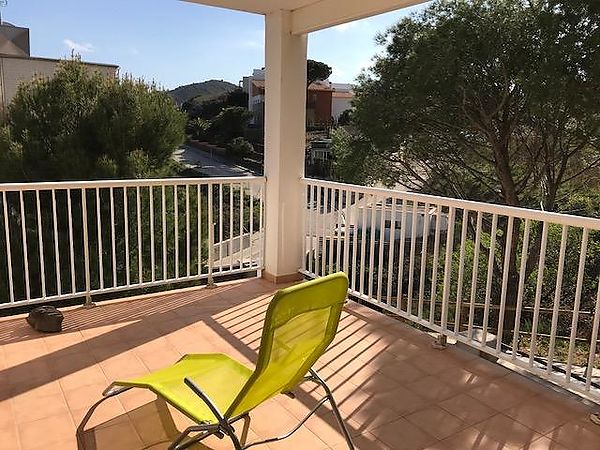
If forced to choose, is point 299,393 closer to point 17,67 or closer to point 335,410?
point 335,410

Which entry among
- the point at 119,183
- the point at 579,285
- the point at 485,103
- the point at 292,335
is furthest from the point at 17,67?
the point at 579,285

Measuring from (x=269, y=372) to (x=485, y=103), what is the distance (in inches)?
382

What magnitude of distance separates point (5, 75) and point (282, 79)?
967 centimetres

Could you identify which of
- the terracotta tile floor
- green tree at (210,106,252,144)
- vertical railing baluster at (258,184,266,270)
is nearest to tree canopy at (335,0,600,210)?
vertical railing baluster at (258,184,266,270)

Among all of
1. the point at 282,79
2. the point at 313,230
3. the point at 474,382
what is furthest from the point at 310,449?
the point at 282,79

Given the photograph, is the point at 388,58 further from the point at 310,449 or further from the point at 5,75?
the point at 310,449

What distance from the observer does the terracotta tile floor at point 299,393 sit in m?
2.36

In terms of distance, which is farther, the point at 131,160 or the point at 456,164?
the point at 456,164

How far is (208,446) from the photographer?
2266mm

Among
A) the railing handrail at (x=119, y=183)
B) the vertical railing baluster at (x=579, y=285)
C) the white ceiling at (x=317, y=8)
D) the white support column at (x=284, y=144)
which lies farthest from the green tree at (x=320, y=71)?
the vertical railing baluster at (x=579, y=285)

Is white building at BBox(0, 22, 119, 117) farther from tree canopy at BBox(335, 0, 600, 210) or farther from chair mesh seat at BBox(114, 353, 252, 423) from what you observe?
chair mesh seat at BBox(114, 353, 252, 423)

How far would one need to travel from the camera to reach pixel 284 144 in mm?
4668

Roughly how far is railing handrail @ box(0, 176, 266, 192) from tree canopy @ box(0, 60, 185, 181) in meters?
5.64

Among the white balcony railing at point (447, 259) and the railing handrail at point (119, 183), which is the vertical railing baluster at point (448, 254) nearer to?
the white balcony railing at point (447, 259)
